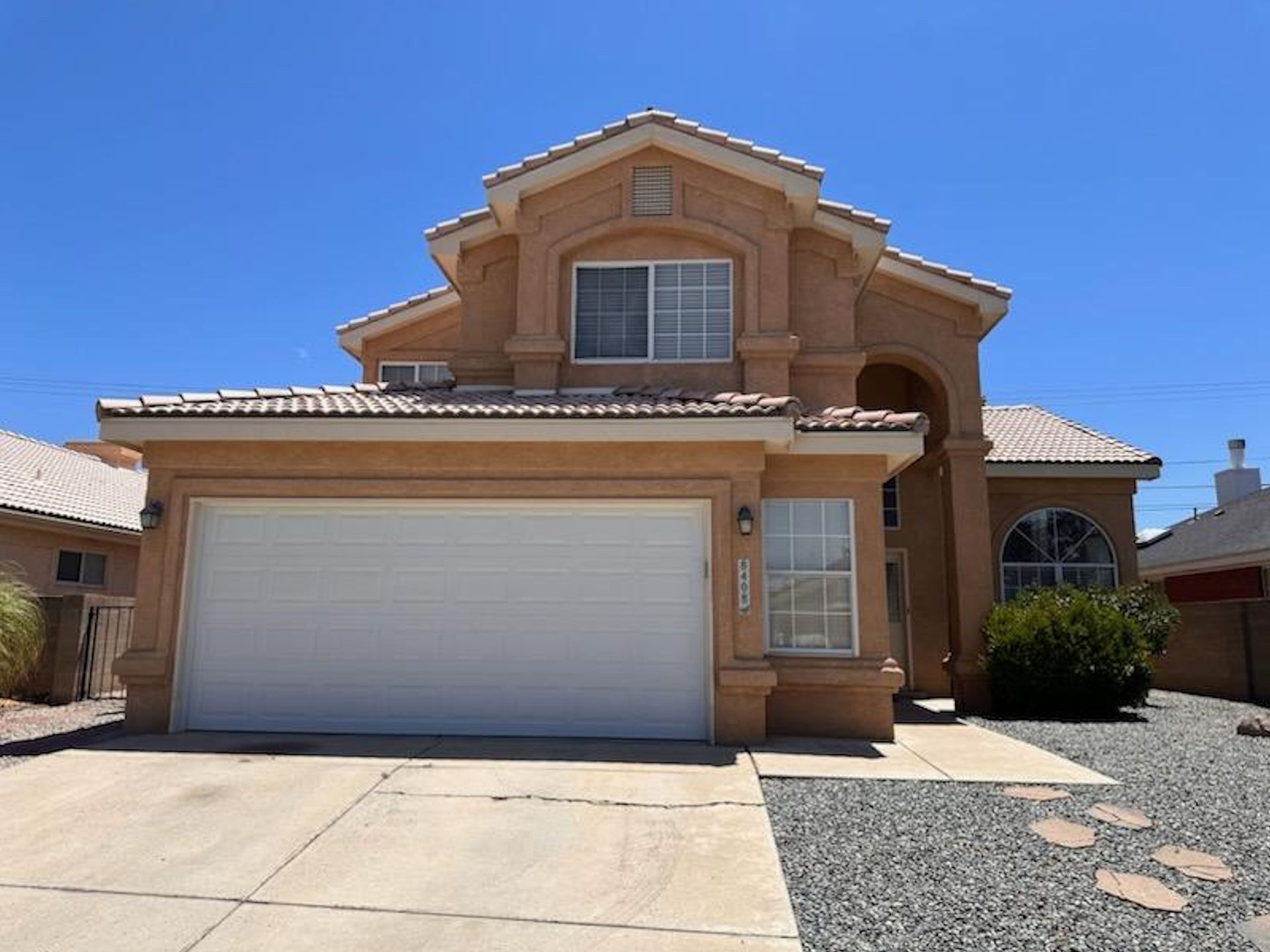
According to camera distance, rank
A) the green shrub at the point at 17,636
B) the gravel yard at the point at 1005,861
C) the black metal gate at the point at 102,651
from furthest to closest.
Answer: the black metal gate at the point at 102,651 → the green shrub at the point at 17,636 → the gravel yard at the point at 1005,861

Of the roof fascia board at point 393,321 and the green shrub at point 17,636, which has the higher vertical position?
the roof fascia board at point 393,321

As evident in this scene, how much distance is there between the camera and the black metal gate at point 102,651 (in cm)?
1277

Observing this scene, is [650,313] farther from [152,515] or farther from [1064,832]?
[1064,832]

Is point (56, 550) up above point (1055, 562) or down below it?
above

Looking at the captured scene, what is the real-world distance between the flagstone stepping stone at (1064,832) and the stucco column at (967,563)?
741cm

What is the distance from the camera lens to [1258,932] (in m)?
4.36

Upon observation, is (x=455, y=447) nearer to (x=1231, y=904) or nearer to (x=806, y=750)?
(x=806, y=750)

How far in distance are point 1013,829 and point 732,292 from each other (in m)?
7.90

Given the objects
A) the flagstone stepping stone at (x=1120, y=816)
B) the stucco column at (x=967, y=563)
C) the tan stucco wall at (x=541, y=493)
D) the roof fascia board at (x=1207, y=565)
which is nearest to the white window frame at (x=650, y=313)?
the tan stucco wall at (x=541, y=493)

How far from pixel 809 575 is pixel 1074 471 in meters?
8.35

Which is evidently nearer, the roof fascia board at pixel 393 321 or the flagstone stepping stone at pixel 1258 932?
the flagstone stepping stone at pixel 1258 932

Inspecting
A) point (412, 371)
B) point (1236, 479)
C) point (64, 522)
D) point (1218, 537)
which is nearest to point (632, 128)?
point (412, 371)

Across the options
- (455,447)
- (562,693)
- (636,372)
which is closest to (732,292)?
(636,372)

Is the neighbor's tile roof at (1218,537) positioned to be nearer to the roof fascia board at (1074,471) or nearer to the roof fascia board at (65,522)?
the roof fascia board at (1074,471)
